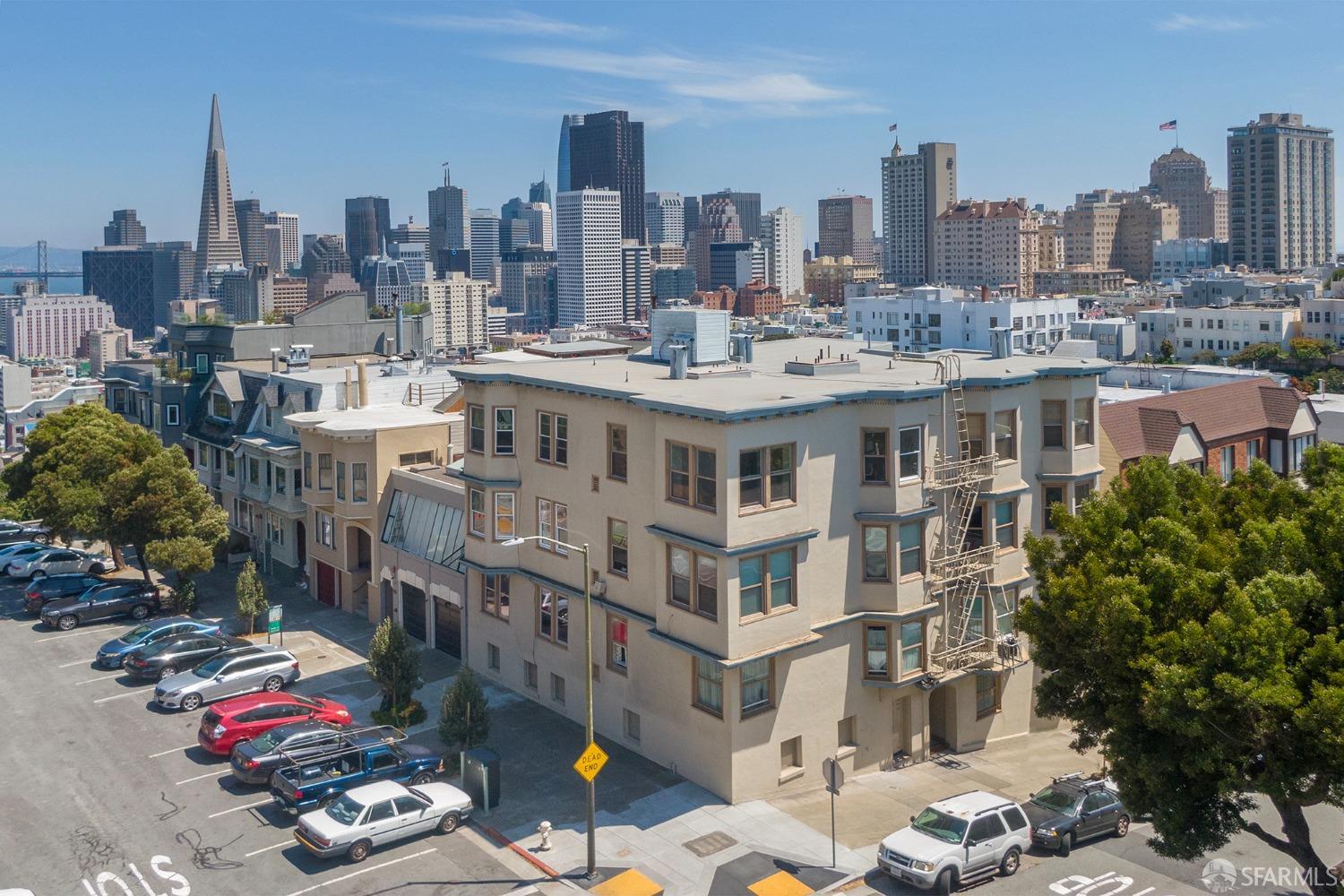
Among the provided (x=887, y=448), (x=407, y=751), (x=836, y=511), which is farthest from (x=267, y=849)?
(x=887, y=448)

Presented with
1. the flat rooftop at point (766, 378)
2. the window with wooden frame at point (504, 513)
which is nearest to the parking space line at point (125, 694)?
the window with wooden frame at point (504, 513)

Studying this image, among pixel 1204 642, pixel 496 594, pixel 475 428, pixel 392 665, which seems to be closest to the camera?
pixel 1204 642

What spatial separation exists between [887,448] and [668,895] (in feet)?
45.7

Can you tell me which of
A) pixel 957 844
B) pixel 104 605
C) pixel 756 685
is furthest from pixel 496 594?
pixel 104 605

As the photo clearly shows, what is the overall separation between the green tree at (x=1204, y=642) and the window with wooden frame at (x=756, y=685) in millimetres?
7385

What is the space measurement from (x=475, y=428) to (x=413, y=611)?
10.9 m

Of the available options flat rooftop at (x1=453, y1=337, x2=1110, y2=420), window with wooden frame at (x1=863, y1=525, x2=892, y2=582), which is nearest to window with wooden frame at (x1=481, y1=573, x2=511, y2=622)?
flat rooftop at (x1=453, y1=337, x2=1110, y2=420)

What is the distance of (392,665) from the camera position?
38.7m

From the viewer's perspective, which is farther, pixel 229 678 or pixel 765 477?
pixel 229 678

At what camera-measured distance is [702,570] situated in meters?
32.8

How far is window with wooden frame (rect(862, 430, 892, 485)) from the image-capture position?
3509cm

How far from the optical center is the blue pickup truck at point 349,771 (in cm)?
3206

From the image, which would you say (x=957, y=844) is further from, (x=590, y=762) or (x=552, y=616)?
(x=552, y=616)

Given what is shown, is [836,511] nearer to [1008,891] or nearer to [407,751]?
[1008,891]
